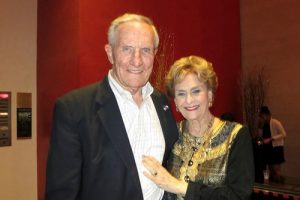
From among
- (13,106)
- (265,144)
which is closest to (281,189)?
(265,144)

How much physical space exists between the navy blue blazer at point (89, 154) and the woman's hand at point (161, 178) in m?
0.10

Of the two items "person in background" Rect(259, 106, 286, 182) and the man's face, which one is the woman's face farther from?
"person in background" Rect(259, 106, 286, 182)

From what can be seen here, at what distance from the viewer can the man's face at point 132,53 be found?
1548 mm

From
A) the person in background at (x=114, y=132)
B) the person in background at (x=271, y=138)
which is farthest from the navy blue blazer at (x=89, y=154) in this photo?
the person in background at (x=271, y=138)

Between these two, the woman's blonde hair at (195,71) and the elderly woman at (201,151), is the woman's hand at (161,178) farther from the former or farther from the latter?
the woman's blonde hair at (195,71)

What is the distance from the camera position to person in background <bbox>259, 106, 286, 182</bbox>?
5.51m

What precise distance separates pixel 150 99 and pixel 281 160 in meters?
4.50

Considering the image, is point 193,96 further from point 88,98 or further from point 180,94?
point 88,98

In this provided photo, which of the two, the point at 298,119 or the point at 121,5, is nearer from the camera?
the point at 121,5

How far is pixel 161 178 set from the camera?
1.56 m

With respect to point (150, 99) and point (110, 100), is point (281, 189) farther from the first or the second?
point (110, 100)

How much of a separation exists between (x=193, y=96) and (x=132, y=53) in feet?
1.35

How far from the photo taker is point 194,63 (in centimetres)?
175

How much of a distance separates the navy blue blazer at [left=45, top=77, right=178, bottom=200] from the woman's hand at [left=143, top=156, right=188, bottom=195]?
10 centimetres
